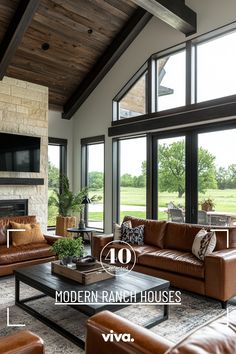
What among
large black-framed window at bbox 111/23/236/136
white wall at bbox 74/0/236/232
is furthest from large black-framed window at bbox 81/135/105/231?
large black-framed window at bbox 111/23/236/136

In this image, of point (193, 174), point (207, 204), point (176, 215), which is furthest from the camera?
point (176, 215)

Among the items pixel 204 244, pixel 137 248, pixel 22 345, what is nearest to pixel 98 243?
pixel 137 248

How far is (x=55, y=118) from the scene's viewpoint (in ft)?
24.2

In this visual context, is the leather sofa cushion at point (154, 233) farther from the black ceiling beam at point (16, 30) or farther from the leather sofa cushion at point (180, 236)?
the black ceiling beam at point (16, 30)

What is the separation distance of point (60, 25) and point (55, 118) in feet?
7.78

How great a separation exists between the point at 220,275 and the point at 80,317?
→ 5.12 ft

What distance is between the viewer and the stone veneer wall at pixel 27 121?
5.78 meters

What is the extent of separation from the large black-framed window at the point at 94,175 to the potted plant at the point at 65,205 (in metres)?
0.37

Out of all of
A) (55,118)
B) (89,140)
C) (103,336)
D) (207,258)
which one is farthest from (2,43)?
(103,336)

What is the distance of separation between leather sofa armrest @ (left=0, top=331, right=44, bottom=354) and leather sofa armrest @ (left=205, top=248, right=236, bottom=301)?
2.31 m

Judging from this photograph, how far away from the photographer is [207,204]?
521 centimetres

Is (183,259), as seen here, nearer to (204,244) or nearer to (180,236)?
(204,244)

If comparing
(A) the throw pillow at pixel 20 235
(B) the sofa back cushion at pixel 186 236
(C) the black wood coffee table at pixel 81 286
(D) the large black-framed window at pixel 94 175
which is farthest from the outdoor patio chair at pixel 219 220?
(A) the throw pillow at pixel 20 235

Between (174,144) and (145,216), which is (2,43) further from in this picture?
(145,216)
